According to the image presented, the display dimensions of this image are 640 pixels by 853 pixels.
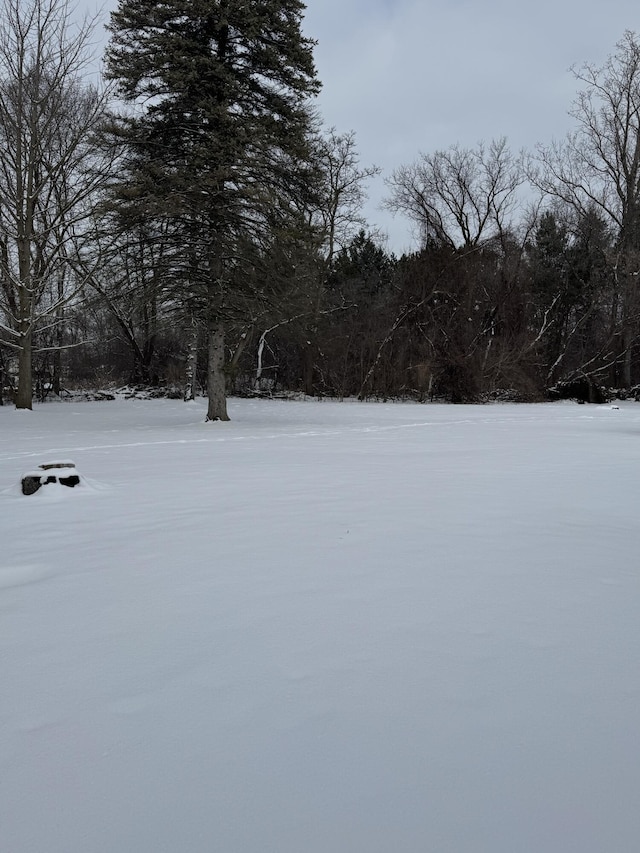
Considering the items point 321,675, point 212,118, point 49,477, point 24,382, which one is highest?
point 212,118

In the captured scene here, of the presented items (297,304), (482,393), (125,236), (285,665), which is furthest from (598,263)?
(285,665)

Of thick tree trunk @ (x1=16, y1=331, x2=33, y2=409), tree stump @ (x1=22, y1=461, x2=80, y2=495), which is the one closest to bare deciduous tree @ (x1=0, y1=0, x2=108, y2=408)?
thick tree trunk @ (x1=16, y1=331, x2=33, y2=409)

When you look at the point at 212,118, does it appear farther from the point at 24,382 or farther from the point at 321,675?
the point at 321,675

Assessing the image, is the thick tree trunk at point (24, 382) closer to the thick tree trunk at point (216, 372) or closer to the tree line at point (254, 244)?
the tree line at point (254, 244)

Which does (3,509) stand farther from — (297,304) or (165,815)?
(297,304)

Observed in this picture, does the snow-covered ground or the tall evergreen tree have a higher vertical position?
the tall evergreen tree

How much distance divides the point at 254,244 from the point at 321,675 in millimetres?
12476

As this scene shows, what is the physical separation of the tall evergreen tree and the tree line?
0.18ft

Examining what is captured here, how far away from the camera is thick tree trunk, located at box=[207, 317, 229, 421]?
1423 centimetres

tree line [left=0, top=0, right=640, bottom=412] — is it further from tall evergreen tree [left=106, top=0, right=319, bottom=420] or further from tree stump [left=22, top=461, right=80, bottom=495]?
tree stump [left=22, top=461, right=80, bottom=495]

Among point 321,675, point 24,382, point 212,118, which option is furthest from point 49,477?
point 24,382

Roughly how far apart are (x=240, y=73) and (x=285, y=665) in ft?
48.0

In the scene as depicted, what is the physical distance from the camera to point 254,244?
13477mm

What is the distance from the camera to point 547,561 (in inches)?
139
